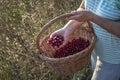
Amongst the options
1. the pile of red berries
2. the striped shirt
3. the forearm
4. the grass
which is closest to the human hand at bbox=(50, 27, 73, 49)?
the pile of red berries

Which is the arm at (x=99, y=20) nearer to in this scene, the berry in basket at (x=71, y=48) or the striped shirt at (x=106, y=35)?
the striped shirt at (x=106, y=35)

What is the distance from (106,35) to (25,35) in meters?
1.24

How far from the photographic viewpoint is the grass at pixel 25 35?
320cm

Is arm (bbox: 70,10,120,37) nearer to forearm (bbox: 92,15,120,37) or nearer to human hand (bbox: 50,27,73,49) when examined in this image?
forearm (bbox: 92,15,120,37)

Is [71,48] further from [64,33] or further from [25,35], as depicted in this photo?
[25,35]

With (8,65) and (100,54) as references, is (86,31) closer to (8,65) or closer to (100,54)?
(100,54)

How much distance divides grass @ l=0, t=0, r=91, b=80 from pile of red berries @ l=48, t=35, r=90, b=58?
2.58ft

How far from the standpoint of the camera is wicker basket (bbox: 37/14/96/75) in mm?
2148

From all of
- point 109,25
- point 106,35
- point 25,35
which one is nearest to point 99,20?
point 109,25

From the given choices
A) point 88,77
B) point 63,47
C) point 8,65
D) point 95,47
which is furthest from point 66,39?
point 8,65

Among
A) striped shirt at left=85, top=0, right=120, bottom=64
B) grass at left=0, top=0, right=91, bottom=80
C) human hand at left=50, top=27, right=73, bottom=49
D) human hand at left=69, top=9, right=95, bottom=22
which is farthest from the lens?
grass at left=0, top=0, right=91, bottom=80

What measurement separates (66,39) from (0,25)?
1161mm

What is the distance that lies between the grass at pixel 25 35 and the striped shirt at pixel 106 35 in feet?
2.68

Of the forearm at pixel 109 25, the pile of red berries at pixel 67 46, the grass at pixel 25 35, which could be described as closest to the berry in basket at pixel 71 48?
the pile of red berries at pixel 67 46
